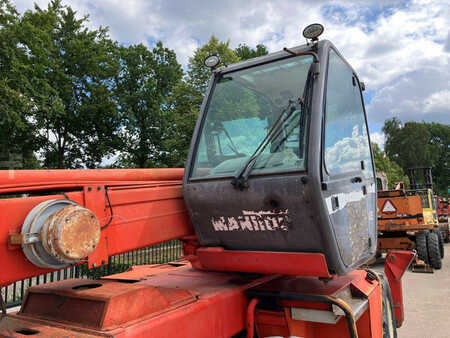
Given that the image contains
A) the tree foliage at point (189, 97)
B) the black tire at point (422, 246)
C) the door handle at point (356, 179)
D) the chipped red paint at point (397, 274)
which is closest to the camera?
the door handle at point (356, 179)

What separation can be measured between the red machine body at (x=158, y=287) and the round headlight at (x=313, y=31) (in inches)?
59.5

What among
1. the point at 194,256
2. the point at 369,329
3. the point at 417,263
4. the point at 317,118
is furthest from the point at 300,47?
the point at 417,263

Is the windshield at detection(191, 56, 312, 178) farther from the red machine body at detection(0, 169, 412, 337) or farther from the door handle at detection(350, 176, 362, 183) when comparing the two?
the door handle at detection(350, 176, 362, 183)

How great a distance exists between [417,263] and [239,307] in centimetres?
952

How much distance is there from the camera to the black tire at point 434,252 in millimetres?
10623

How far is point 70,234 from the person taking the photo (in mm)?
1888

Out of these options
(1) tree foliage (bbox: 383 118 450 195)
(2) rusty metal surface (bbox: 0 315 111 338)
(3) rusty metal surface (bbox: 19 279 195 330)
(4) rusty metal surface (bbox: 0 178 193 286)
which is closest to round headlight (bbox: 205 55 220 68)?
(4) rusty metal surface (bbox: 0 178 193 286)

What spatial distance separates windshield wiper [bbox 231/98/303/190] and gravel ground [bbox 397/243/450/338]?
454cm

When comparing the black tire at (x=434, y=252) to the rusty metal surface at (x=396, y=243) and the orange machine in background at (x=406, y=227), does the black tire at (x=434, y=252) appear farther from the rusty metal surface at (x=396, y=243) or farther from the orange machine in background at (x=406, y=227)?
the rusty metal surface at (x=396, y=243)

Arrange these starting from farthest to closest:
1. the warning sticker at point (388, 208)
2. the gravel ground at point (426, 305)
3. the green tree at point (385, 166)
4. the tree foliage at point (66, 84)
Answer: the green tree at point (385, 166) < the tree foliage at point (66, 84) < the warning sticker at point (388, 208) < the gravel ground at point (426, 305)

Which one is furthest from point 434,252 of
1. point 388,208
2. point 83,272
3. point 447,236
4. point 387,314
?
point 83,272

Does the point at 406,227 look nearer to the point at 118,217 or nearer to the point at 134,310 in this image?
the point at 118,217

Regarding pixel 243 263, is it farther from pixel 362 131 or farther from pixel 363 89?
pixel 363 89

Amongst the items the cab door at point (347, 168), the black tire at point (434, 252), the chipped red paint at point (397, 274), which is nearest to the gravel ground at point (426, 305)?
the black tire at point (434, 252)
